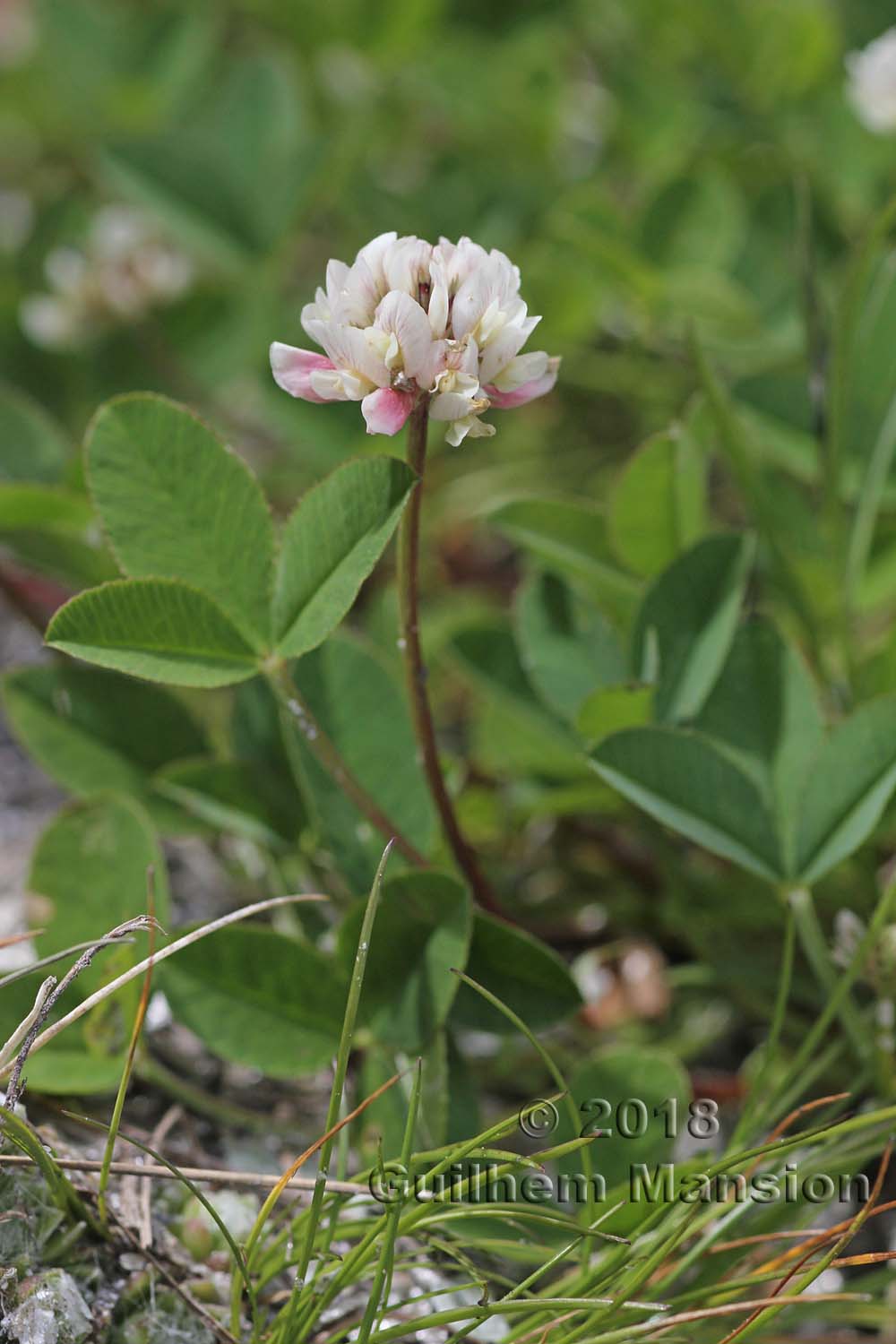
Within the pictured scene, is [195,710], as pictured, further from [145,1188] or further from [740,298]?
[740,298]

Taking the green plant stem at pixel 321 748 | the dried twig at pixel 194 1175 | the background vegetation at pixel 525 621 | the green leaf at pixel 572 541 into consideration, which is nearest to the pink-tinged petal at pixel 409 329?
the background vegetation at pixel 525 621

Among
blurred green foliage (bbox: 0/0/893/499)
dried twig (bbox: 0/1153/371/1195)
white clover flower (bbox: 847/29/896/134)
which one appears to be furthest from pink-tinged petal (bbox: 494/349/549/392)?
white clover flower (bbox: 847/29/896/134)

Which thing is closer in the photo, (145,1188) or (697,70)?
(145,1188)

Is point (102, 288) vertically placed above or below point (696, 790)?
above

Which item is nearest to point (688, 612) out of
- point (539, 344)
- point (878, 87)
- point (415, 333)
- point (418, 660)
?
point (418, 660)

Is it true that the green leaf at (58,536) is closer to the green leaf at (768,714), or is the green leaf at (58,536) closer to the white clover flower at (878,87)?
the green leaf at (768,714)

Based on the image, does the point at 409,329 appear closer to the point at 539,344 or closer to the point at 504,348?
the point at 504,348

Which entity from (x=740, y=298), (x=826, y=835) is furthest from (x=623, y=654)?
(x=740, y=298)
